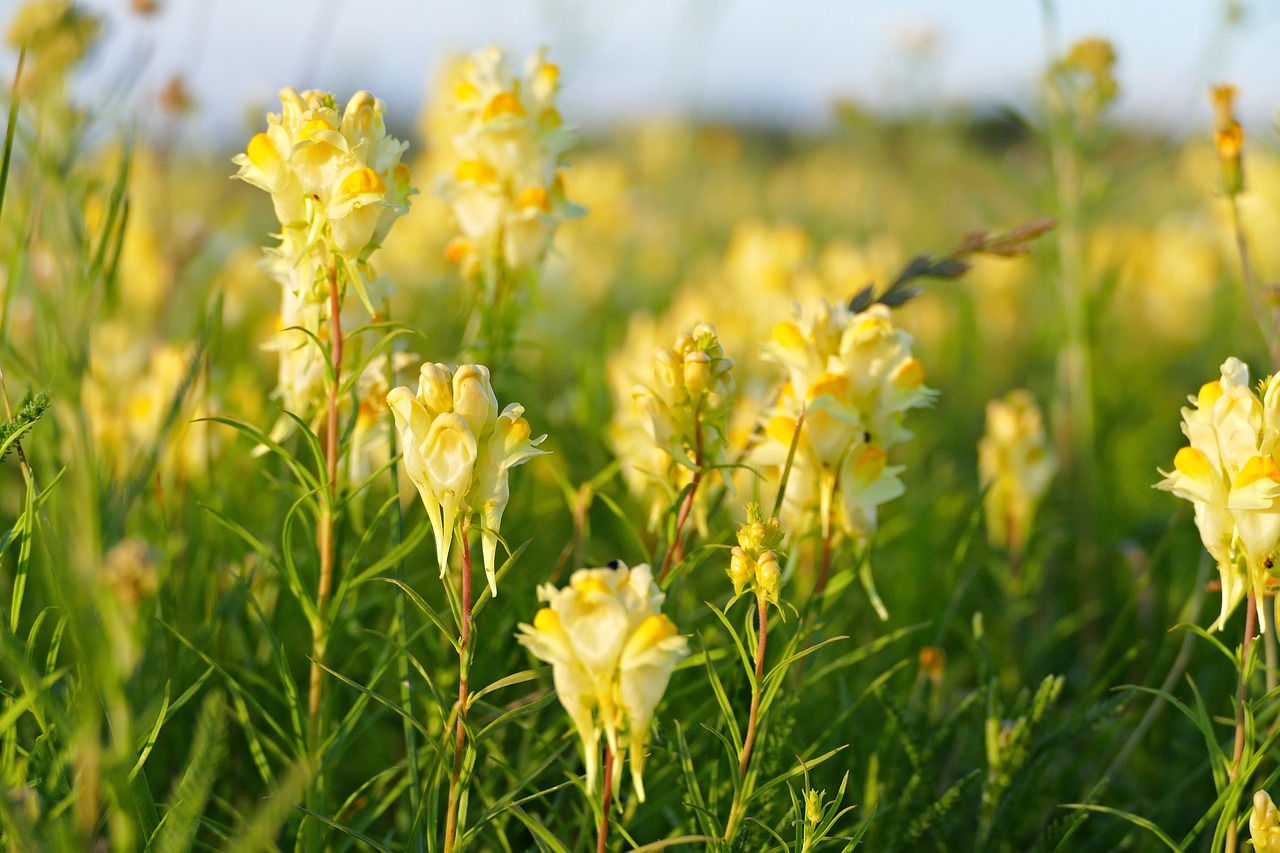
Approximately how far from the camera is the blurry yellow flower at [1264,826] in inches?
39.7

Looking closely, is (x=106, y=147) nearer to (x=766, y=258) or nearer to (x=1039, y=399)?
(x=766, y=258)

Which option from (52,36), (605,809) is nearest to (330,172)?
(52,36)

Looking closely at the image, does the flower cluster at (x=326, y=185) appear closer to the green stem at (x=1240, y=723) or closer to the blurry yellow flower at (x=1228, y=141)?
the green stem at (x=1240, y=723)

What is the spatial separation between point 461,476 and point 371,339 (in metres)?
0.45

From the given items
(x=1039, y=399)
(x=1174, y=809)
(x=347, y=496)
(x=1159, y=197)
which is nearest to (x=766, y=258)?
(x=1039, y=399)

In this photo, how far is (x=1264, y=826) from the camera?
1016 millimetres

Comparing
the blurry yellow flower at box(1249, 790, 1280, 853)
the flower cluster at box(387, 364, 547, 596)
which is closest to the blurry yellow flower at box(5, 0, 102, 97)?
the flower cluster at box(387, 364, 547, 596)

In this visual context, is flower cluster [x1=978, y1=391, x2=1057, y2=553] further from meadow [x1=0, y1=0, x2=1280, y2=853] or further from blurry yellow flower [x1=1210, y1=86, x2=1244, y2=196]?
blurry yellow flower [x1=1210, y1=86, x2=1244, y2=196]

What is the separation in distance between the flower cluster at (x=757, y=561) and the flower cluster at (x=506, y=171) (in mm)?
724

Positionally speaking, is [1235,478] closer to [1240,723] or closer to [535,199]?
[1240,723]

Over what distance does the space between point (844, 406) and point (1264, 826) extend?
0.57m

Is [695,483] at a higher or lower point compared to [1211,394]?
lower

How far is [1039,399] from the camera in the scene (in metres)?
3.35

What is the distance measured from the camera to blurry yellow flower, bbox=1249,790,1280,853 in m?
1.01
